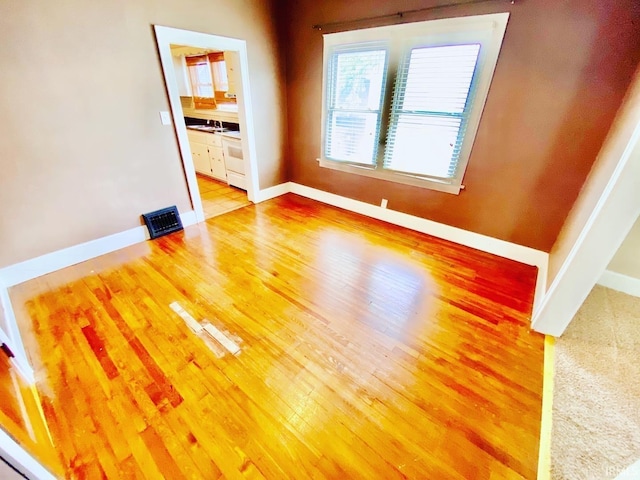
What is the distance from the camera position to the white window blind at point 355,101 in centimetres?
296

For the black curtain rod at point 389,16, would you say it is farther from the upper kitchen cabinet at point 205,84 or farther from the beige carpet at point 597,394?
the beige carpet at point 597,394

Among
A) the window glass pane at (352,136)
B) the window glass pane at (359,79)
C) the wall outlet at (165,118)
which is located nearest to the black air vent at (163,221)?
the wall outlet at (165,118)

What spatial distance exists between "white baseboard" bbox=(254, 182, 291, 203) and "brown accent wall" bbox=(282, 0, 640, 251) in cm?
186

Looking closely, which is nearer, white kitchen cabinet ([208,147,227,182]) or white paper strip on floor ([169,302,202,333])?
white paper strip on floor ([169,302,202,333])

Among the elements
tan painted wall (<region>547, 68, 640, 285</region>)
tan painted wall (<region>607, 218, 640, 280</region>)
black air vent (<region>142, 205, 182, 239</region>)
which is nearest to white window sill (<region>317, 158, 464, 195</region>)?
tan painted wall (<region>547, 68, 640, 285</region>)

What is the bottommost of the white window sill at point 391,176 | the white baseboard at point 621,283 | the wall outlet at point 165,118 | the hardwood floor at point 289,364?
the hardwood floor at point 289,364

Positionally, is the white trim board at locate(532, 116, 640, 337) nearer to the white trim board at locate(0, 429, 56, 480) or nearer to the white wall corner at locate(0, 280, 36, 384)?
the white trim board at locate(0, 429, 56, 480)

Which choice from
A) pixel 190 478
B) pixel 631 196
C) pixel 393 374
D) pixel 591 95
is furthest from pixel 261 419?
pixel 591 95

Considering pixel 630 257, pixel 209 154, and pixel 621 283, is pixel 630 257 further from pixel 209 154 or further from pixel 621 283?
pixel 209 154

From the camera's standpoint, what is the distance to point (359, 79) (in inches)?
122

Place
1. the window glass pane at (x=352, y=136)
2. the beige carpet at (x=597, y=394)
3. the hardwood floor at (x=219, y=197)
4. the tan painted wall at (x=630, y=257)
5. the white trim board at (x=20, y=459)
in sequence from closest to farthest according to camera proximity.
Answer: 1. the white trim board at (x=20, y=459)
2. the beige carpet at (x=597, y=394)
3. the tan painted wall at (x=630, y=257)
4. the window glass pane at (x=352, y=136)
5. the hardwood floor at (x=219, y=197)

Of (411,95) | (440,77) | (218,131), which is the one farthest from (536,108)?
(218,131)

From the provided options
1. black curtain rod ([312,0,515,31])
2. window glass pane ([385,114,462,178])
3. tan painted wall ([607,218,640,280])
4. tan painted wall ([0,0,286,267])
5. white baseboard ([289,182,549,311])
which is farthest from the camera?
window glass pane ([385,114,462,178])

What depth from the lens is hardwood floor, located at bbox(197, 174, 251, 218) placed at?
371 centimetres
